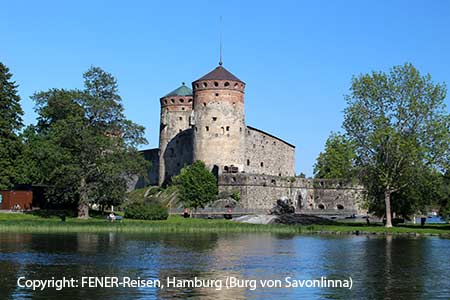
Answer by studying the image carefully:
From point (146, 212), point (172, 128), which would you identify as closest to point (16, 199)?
point (146, 212)

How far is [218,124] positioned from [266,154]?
30.2ft

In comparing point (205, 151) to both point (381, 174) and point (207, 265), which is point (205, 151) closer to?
point (381, 174)

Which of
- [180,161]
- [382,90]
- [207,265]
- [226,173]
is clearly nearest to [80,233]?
[207,265]

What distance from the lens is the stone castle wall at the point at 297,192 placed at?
205ft

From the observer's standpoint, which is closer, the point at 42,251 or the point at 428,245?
the point at 42,251

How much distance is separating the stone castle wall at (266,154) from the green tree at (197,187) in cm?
793

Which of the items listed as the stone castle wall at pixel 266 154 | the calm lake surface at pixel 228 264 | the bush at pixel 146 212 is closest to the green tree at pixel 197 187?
the stone castle wall at pixel 266 154

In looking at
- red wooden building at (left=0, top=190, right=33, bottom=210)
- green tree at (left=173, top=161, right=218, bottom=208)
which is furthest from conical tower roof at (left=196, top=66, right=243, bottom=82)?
red wooden building at (left=0, top=190, right=33, bottom=210)

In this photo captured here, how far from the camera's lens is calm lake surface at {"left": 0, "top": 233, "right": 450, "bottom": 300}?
16844mm

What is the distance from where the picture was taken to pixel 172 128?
74625mm

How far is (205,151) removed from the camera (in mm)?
65625

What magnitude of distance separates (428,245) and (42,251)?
1750cm

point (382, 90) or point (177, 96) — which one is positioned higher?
point (177, 96)

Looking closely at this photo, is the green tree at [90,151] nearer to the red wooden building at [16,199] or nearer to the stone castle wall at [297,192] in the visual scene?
the red wooden building at [16,199]
